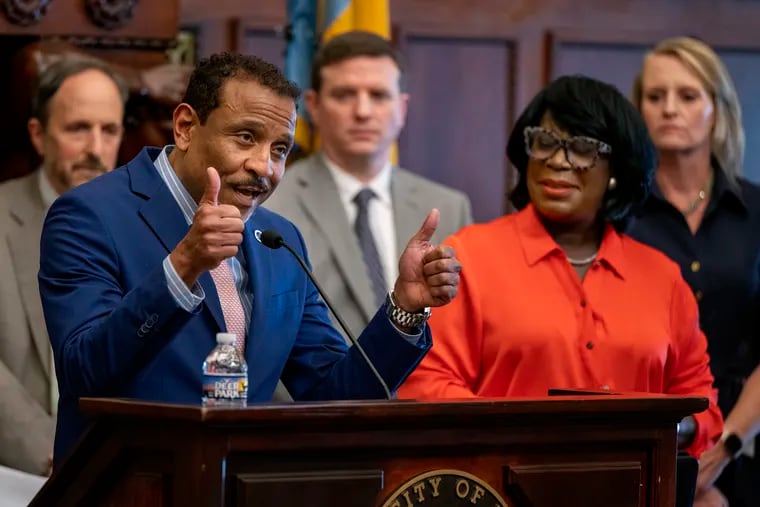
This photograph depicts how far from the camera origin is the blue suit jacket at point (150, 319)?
7.99 feet

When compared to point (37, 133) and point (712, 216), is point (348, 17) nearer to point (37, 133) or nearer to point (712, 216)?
point (37, 133)

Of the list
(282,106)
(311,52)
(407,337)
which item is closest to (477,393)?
(407,337)

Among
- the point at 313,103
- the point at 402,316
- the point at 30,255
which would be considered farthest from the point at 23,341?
the point at 402,316

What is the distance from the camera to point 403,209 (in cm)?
467

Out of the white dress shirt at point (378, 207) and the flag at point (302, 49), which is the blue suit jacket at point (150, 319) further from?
the flag at point (302, 49)

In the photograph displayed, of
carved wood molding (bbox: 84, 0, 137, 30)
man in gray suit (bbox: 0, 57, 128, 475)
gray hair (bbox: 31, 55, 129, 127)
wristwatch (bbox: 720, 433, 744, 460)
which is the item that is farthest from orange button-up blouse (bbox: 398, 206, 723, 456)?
carved wood molding (bbox: 84, 0, 137, 30)

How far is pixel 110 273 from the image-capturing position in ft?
8.64

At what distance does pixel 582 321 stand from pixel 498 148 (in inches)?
117

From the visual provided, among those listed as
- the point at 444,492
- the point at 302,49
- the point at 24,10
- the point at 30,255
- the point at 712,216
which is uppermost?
the point at 24,10

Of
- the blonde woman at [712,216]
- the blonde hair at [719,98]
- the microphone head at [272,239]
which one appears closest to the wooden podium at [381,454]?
the microphone head at [272,239]

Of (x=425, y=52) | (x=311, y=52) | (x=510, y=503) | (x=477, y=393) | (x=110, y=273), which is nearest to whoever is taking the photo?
(x=510, y=503)

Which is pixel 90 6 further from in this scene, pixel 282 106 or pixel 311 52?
pixel 282 106

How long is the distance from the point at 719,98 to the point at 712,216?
39cm

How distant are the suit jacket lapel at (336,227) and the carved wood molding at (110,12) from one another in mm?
946
